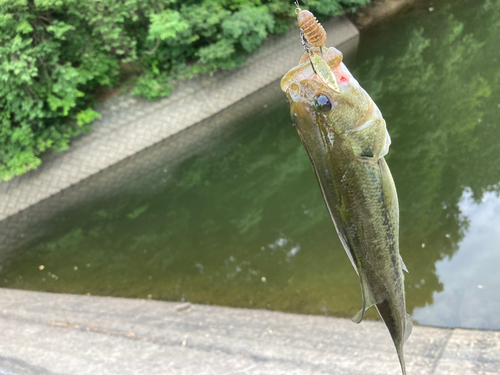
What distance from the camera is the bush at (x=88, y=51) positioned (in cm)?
872

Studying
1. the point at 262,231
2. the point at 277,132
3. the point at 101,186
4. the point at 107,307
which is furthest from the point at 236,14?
the point at 107,307

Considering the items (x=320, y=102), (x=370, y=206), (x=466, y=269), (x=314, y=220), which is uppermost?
(x=320, y=102)

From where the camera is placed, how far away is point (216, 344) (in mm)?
3797

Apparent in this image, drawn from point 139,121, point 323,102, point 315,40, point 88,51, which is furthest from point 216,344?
point 88,51

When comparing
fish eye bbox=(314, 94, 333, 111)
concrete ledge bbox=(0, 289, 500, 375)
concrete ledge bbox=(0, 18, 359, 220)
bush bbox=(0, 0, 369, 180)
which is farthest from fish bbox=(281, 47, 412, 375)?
concrete ledge bbox=(0, 18, 359, 220)

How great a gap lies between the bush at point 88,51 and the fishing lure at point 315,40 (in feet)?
31.1

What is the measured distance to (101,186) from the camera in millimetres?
9344

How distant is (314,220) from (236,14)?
7320mm

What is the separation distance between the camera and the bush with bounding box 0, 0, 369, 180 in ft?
28.6

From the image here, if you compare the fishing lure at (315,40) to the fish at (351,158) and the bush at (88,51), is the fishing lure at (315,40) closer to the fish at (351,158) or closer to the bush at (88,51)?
the fish at (351,158)

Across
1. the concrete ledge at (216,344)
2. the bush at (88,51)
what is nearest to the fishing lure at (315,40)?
the concrete ledge at (216,344)

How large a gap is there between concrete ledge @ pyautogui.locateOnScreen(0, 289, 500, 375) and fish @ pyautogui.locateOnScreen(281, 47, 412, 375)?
2.28 metres

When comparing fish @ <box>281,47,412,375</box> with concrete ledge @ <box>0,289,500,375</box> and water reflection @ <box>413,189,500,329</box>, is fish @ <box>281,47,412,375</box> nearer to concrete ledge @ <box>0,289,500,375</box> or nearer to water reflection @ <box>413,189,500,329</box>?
concrete ledge @ <box>0,289,500,375</box>

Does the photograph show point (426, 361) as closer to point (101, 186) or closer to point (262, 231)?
point (262, 231)
